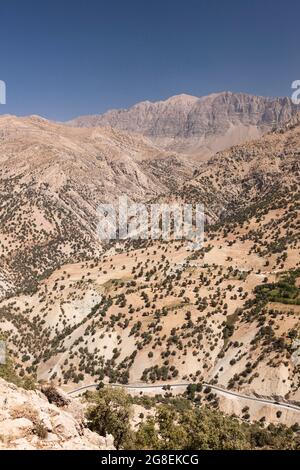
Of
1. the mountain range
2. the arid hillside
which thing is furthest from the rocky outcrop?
the arid hillside

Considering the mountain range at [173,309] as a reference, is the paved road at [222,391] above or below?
below

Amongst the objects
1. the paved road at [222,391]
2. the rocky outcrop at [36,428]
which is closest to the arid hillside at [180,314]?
the paved road at [222,391]

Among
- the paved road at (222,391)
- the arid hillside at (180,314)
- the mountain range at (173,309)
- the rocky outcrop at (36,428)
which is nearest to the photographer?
the rocky outcrop at (36,428)

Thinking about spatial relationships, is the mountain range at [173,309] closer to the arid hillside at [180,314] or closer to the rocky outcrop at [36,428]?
the arid hillside at [180,314]

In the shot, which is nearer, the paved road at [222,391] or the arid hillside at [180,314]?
the paved road at [222,391]

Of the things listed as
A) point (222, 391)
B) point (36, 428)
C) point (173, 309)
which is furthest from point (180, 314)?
point (36, 428)

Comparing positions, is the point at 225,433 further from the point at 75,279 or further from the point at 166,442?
the point at 75,279

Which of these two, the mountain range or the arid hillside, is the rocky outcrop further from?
the arid hillside

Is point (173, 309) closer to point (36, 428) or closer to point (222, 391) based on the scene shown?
point (222, 391)

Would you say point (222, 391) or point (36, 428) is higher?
point (36, 428)
